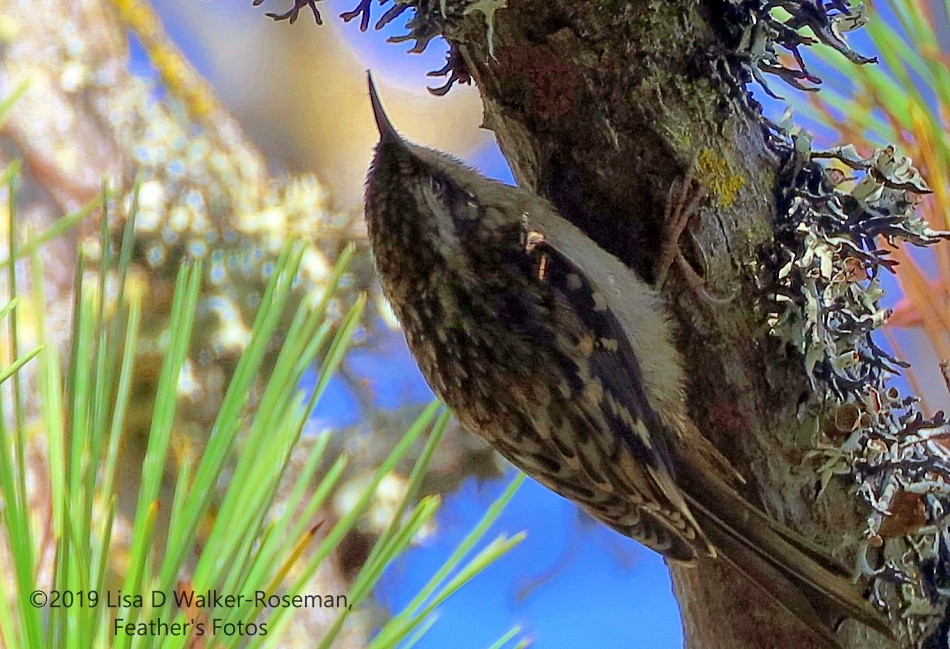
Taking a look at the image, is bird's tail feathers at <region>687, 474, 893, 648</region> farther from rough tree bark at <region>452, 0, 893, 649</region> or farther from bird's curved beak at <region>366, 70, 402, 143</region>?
bird's curved beak at <region>366, 70, 402, 143</region>

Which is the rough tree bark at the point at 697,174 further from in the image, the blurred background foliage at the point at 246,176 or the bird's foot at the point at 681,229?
the blurred background foliage at the point at 246,176

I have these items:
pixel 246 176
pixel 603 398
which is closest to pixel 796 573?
pixel 603 398

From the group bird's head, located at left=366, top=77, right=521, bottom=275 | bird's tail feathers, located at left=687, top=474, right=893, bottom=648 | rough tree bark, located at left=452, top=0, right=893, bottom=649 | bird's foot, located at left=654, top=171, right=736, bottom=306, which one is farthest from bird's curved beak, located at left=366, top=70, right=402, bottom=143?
bird's tail feathers, located at left=687, top=474, right=893, bottom=648

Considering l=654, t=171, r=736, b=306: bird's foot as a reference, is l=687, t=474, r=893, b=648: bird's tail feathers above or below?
below

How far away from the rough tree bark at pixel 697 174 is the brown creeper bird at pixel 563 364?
0.03 metres

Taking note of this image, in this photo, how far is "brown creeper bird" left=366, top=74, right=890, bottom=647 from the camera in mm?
746

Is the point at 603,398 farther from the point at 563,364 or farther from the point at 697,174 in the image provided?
the point at 697,174

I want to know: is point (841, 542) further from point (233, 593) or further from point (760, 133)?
point (233, 593)

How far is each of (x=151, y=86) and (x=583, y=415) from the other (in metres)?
1.63

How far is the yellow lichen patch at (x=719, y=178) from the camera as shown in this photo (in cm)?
68

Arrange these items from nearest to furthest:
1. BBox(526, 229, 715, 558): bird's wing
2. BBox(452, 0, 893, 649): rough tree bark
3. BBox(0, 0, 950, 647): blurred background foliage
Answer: BBox(452, 0, 893, 649): rough tree bark < BBox(526, 229, 715, 558): bird's wing < BBox(0, 0, 950, 647): blurred background foliage

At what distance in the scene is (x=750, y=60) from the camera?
2.26ft

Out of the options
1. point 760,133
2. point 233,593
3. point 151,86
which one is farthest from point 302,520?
point 151,86

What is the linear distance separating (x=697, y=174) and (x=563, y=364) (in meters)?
0.25
